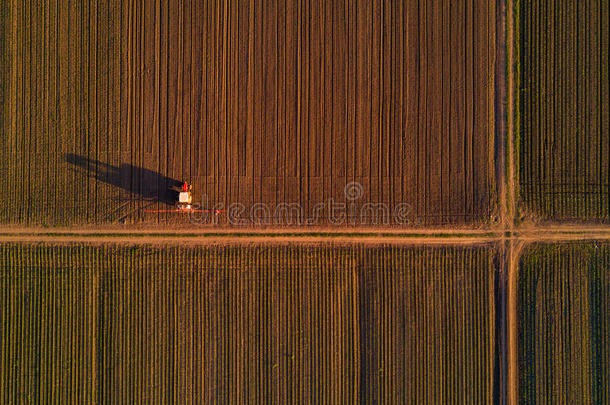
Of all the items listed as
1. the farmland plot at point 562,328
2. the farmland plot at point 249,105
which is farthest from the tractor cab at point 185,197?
the farmland plot at point 562,328

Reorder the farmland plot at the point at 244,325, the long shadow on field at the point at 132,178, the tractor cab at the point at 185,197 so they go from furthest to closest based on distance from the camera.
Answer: the long shadow on field at the point at 132,178
the farmland plot at the point at 244,325
the tractor cab at the point at 185,197

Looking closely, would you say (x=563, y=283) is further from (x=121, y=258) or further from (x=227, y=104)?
(x=121, y=258)

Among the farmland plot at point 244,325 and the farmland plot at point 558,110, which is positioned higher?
the farmland plot at point 558,110

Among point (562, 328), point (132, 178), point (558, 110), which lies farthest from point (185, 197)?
point (562, 328)

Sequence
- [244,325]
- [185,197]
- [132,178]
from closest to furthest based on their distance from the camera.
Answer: [185,197] < [244,325] < [132,178]

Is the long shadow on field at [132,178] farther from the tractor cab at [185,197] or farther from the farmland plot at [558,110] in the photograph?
the farmland plot at [558,110]

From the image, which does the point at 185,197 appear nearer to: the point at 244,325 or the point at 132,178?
the point at 132,178
